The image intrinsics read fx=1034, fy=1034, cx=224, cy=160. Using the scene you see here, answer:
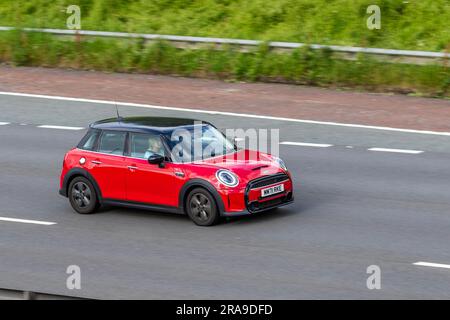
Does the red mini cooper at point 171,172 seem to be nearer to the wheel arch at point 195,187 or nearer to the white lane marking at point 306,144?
the wheel arch at point 195,187

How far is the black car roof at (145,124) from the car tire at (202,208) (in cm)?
123

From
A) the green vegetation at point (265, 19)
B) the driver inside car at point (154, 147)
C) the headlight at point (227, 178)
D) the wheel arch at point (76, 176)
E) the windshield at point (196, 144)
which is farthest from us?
the green vegetation at point (265, 19)

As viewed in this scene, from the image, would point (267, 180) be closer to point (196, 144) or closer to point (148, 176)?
point (196, 144)

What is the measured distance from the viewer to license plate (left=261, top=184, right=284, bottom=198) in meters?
15.0

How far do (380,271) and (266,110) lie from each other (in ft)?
34.9

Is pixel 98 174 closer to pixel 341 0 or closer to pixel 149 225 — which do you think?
pixel 149 225

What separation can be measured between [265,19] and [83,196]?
13.3m

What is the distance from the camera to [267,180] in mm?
15086

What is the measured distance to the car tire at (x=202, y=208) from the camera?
14953 millimetres

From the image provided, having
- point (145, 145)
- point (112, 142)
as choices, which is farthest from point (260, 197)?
point (112, 142)

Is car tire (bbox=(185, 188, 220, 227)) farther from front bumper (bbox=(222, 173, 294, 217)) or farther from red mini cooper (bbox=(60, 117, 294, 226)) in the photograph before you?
front bumper (bbox=(222, 173, 294, 217))

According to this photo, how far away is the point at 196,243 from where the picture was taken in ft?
47.0

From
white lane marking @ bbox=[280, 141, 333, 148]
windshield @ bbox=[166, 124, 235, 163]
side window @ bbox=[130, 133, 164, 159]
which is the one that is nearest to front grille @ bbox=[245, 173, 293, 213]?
windshield @ bbox=[166, 124, 235, 163]

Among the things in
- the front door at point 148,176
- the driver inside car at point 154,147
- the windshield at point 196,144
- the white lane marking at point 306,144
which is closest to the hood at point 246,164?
the windshield at point 196,144
